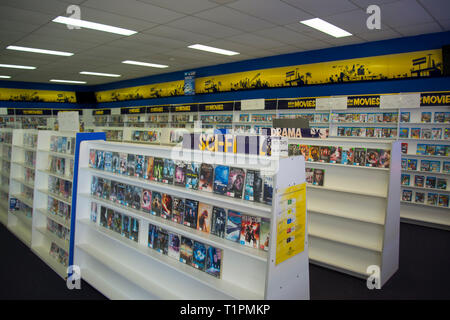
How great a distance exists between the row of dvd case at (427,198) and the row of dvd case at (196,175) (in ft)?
16.1

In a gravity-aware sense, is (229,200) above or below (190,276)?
above

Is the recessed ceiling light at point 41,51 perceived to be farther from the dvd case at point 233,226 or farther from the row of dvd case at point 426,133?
the row of dvd case at point 426,133

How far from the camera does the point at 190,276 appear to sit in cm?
232

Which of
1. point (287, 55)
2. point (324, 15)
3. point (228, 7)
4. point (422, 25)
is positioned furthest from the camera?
point (287, 55)

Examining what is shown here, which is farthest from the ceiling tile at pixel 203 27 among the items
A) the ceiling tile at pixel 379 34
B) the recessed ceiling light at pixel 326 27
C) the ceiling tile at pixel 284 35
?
the ceiling tile at pixel 379 34

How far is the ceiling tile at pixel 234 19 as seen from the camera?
173 inches

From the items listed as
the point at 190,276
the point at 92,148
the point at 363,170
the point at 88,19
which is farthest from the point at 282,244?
the point at 88,19

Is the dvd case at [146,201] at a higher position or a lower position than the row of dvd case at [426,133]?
lower

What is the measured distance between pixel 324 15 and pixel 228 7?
1443mm

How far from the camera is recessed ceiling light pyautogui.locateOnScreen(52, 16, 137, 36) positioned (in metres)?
4.78

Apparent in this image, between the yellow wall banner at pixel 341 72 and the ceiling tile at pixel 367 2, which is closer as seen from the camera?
the ceiling tile at pixel 367 2

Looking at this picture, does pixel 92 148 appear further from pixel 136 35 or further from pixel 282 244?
pixel 136 35

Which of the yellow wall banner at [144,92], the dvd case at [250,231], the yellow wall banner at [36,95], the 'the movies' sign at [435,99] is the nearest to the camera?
the dvd case at [250,231]

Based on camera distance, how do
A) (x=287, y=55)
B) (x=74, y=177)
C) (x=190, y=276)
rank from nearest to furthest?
(x=190, y=276) → (x=74, y=177) → (x=287, y=55)
